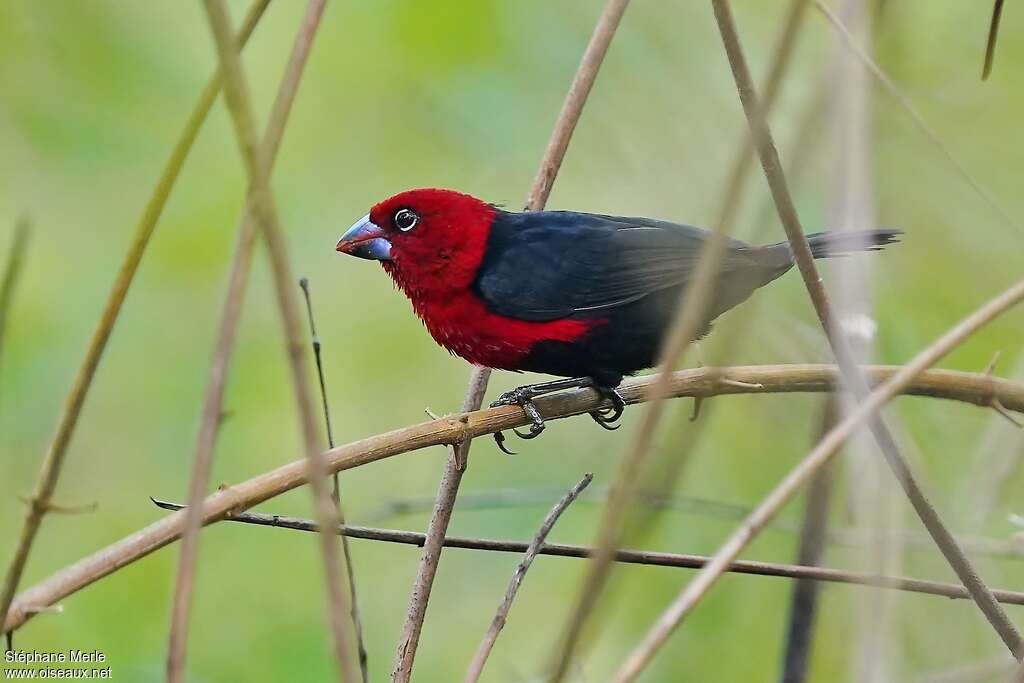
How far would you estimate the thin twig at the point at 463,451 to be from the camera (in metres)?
2.42

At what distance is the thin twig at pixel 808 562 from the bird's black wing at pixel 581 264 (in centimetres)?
143

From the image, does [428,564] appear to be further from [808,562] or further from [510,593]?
[808,562]

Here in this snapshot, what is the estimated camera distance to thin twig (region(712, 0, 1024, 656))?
154cm

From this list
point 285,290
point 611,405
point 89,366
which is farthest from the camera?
point 611,405

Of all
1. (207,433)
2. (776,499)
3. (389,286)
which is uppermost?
(389,286)

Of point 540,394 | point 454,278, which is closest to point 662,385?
point 540,394

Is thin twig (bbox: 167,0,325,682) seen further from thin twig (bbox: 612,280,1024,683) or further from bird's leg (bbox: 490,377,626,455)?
bird's leg (bbox: 490,377,626,455)

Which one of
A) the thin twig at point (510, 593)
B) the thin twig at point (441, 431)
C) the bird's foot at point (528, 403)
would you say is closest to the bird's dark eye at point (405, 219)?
the bird's foot at point (528, 403)

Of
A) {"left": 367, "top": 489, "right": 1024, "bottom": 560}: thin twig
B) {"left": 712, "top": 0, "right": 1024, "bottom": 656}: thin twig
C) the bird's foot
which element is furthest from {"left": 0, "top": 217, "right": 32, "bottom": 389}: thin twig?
the bird's foot

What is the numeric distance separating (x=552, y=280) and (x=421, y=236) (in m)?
0.54

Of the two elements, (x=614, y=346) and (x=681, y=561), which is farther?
(x=614, y=346)

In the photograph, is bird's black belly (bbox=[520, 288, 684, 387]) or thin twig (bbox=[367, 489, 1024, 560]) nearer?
thin twig (bbox=[367, 489, 1024, 560])

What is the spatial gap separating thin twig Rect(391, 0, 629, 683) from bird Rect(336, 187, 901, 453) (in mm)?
331

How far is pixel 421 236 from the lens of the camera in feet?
13.1
